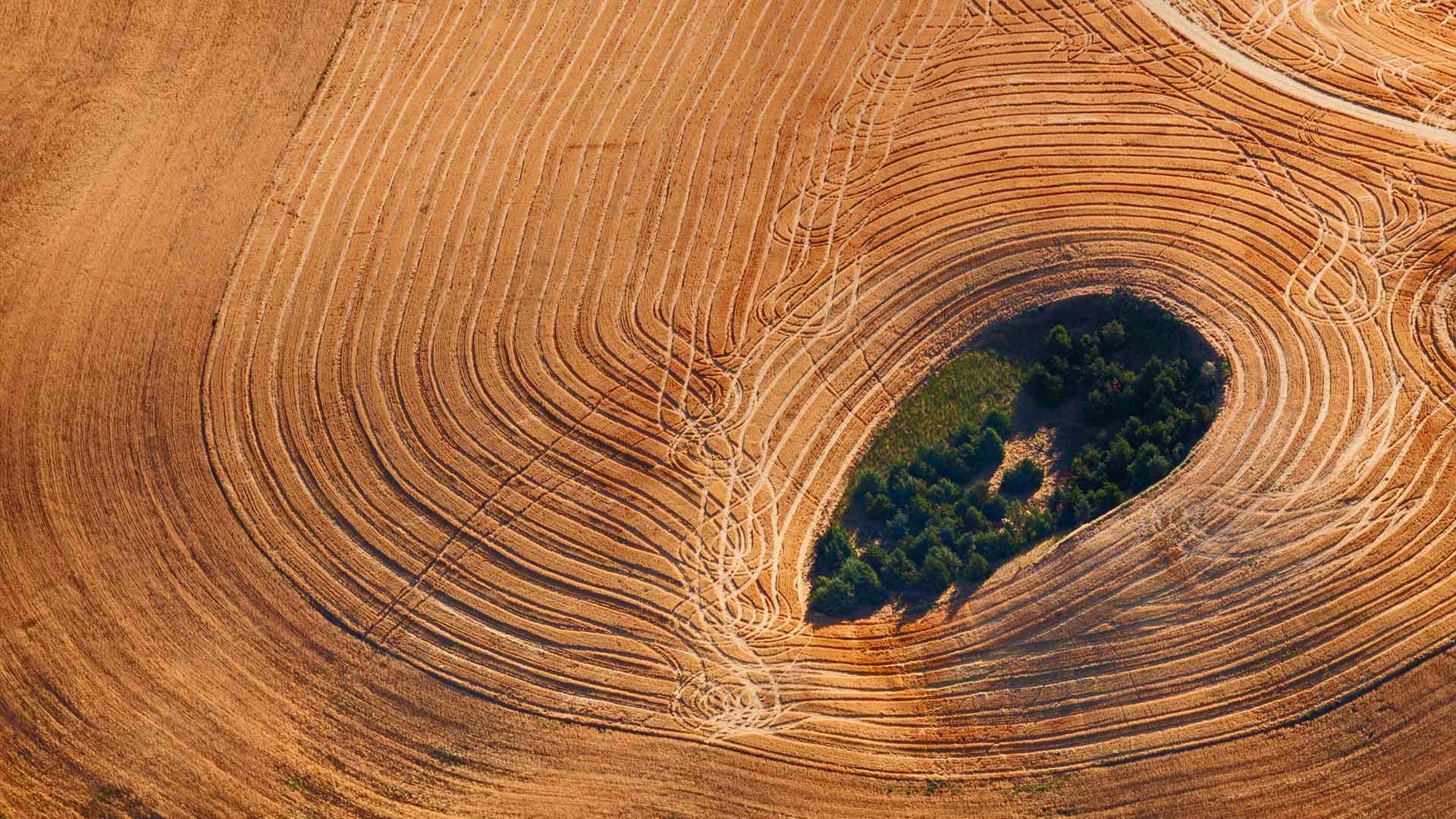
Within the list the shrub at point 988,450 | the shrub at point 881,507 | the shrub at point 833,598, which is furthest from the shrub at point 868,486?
the shrub at point 988,450

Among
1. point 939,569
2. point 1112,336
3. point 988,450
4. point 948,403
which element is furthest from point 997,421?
point 939,569

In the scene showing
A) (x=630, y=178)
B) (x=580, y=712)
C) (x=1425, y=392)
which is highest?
(x=630, y=178)

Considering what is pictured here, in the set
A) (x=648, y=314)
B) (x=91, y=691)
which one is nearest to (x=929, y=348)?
(x=648, y=314)

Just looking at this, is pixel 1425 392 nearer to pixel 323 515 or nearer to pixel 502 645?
pixel 502 645

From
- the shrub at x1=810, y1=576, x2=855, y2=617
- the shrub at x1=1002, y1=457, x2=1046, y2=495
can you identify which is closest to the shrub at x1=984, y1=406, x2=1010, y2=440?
the shrub at x1=1002, y1=457, x2=1046, y2=495

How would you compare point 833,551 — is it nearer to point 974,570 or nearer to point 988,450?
point 974,570

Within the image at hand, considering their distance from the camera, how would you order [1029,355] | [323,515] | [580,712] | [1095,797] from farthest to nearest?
[1029,355] → [323,515] → [580,712] → [1095,797]

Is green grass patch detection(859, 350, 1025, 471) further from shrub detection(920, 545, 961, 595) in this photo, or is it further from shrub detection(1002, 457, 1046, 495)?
shrub detection(920, 545, 961, 595)
